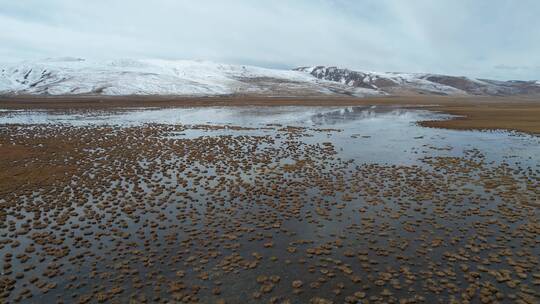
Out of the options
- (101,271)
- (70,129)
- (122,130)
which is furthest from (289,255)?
(70,129)

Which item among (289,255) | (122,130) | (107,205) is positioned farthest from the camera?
(122,130)

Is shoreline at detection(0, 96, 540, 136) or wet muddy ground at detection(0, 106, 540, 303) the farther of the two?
shoreline at detection(0, 96, 540, 136)

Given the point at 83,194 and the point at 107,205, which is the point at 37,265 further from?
the point at 83,194

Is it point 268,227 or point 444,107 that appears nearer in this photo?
point 268,227

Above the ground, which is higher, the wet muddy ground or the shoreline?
the shoreline

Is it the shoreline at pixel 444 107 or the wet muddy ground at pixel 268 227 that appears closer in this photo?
the wet muddy ground at pixel 268 227

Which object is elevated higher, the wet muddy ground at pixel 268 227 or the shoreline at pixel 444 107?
the shoreline at pixel 444 107

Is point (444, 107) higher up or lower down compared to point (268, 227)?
higher up

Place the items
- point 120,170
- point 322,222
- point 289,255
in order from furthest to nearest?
point 120,170, point 322,222, point 289,255
